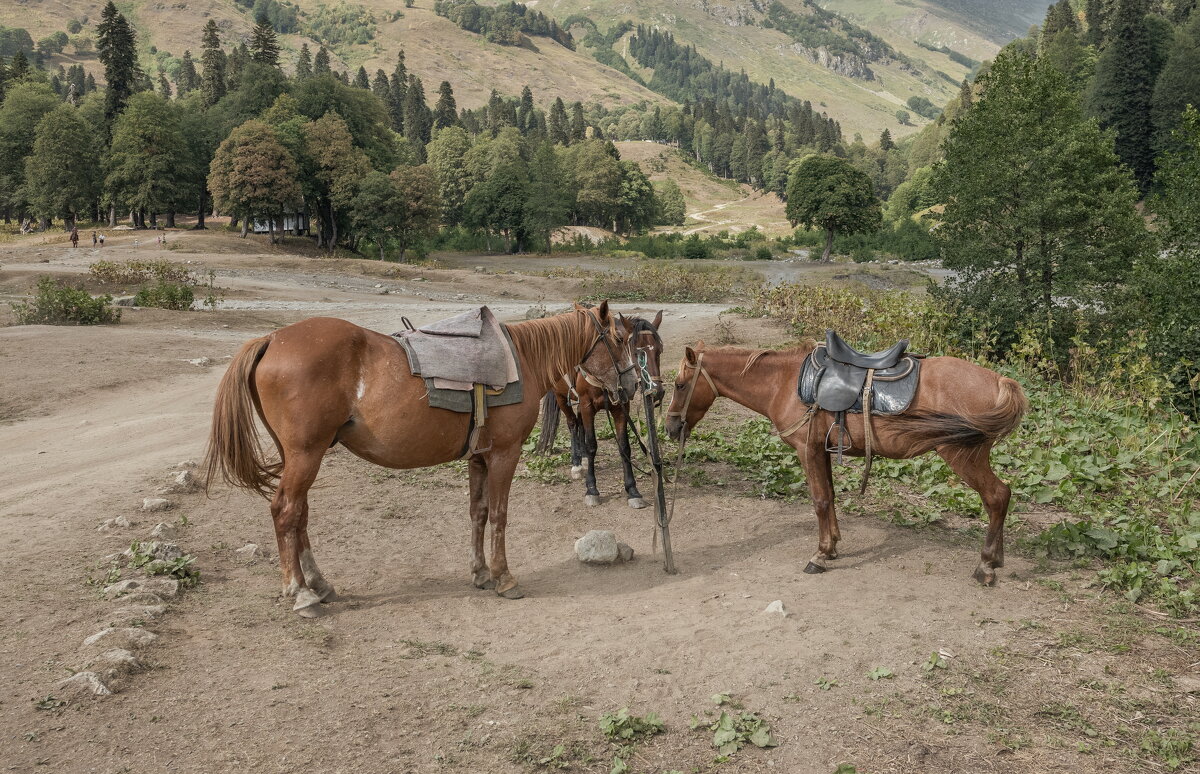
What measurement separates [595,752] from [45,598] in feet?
14.5

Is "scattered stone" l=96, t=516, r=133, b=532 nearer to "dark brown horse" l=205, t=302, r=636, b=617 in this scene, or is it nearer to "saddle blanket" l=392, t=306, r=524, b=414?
"dark brown horse" l=205, t=302, r=636, b=617

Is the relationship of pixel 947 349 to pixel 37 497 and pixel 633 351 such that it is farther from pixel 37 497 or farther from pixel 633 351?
pixel 37 497

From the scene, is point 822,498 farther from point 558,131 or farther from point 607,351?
point 558,131

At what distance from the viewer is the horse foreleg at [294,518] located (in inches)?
239

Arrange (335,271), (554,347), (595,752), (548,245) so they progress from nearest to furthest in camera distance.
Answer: (595,752)
(554,347)
(335,271)
(548,245)

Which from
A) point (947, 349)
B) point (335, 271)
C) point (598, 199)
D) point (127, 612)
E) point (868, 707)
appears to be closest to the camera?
point (868, 707)

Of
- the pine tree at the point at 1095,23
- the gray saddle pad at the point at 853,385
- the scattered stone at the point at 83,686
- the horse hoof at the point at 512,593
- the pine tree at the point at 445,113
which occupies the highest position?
the pine tree at the point at 1095,23

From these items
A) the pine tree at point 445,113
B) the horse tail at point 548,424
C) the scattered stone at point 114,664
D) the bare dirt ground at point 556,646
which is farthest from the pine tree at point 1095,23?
the scattered stone at point 114,664

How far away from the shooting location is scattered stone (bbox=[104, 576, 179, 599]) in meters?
6.00

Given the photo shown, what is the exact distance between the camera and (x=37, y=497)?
28.3 feet

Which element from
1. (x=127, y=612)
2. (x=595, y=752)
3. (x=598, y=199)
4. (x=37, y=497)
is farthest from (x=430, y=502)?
(x=598, y=199)

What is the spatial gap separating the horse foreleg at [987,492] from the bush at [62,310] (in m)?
22.5

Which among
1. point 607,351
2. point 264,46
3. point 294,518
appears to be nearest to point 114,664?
point 294,518

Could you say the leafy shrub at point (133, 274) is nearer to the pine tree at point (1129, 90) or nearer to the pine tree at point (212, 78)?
the pine tree at point (212, 78)
